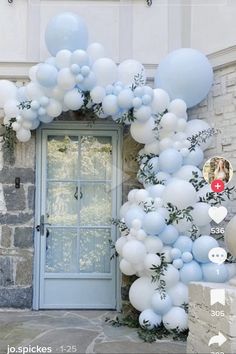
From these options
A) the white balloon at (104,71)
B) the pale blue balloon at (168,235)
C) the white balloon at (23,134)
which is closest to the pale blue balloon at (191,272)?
the pale blue balloon at (168,235)

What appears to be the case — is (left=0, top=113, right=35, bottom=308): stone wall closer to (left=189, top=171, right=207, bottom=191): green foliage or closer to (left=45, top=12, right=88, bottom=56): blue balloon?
(left=45, top=12, right=88, bottom=56): blue balloon

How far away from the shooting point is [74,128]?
4.30m

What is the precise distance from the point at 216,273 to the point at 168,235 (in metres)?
0.45

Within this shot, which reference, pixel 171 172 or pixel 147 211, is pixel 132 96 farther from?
pixel 147 211

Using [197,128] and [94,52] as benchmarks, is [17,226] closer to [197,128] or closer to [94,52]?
[94,52]

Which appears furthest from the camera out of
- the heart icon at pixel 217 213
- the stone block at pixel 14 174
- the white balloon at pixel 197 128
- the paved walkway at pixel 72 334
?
the stone block at pixel 14 174

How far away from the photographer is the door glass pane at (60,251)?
4.24 meters

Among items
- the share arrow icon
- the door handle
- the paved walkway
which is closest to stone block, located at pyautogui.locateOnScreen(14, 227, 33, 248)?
the door handle

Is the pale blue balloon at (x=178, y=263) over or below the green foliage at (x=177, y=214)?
below

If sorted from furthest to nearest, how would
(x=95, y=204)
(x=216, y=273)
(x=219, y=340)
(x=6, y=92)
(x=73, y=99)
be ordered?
(x=95, y=204)
(x=6, y=92)
(x=73, y=99)
(x=216, y=273)
(x=219, y=340)

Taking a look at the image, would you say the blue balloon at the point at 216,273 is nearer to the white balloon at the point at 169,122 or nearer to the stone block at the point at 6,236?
the white balloon at the point at 169,122

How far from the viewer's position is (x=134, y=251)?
3.28 meters

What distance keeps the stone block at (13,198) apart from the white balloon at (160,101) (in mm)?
1533

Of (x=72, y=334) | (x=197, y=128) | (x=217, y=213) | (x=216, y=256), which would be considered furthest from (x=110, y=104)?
(x=72, y=334)
